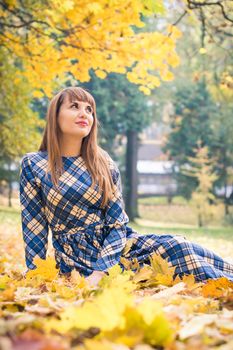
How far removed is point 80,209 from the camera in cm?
318

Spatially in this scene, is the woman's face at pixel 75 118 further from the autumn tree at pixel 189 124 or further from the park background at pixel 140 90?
the autumn tree at pixel 189 124

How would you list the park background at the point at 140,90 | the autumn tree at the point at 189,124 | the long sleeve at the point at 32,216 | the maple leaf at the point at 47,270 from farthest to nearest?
the autumn tree at the point at 189,124 < the park background at the point at 140,90 < the long sleeve at the point at 32,216 < the maple leaf at the point at 47,270

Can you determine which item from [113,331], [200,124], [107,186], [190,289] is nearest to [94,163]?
[107,186]

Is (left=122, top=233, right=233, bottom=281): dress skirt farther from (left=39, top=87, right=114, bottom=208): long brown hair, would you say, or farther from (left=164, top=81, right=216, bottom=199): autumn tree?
(left=164, top=81, right=216, bottom=199): autumn tree

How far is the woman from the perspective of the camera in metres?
3.05

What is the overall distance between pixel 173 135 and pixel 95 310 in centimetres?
2742

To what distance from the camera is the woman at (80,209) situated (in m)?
3.05

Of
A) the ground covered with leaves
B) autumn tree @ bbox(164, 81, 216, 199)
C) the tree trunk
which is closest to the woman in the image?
the ground covered with leaves

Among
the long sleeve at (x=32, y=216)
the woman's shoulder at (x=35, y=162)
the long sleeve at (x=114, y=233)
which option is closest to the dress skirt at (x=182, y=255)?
the long sleeve at (x=114, y=233)

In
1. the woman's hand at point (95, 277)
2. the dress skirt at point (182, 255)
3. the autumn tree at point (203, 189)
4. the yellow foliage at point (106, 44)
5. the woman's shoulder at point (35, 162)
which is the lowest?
the autumn tree at point (203, 189)

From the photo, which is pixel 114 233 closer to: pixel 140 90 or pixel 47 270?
pixel 47 270

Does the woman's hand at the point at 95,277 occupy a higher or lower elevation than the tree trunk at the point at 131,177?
higher

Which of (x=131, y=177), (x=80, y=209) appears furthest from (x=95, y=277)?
(x=131, y=177)

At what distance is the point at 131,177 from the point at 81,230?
70.7ft
